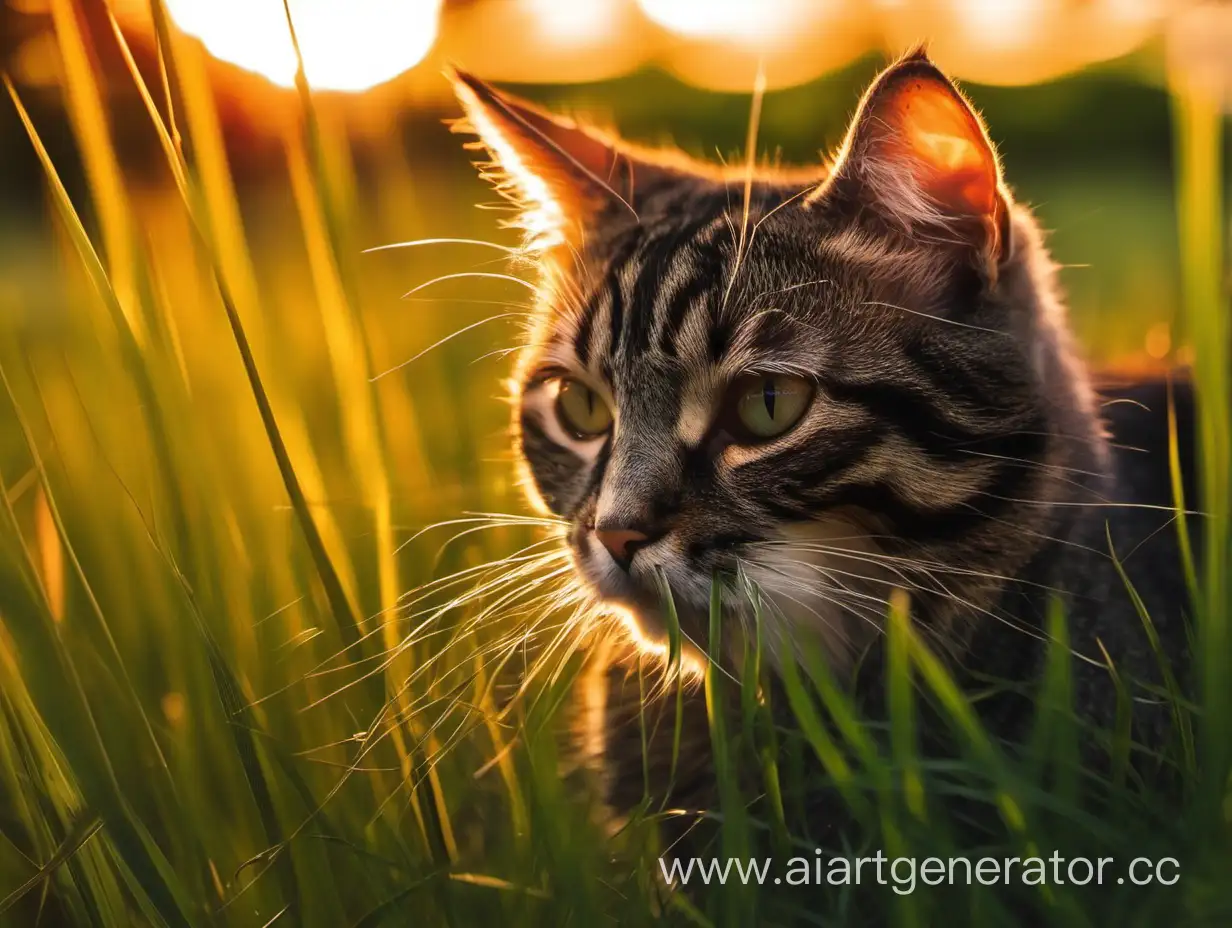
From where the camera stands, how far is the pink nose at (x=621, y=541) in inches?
33.3

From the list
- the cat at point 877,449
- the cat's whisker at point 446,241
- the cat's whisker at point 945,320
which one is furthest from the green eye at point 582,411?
the cat's whisker at point 945,320

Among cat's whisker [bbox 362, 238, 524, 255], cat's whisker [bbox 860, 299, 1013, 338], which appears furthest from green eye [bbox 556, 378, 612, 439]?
cat's whisker [bbox 860, 299, 1013, 338]

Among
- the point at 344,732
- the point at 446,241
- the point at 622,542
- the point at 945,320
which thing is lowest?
the point at 344,732

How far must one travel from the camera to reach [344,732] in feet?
3.16

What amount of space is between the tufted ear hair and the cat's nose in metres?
0.40

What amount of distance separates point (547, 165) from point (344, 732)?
24.9 inches

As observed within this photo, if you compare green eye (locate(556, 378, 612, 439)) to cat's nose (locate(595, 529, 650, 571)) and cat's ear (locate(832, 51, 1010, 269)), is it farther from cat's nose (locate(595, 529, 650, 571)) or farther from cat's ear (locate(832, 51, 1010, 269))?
cat's ear (locate(832, 51, 1010, 269))

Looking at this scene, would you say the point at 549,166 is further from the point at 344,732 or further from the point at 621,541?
the point at 344,732

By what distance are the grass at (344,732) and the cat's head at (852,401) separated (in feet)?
0.29

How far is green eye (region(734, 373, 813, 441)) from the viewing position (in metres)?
0.88

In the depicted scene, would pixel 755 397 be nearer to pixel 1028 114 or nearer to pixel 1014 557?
pixel 1014 557

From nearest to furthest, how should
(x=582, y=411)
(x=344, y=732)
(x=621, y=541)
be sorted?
(x=621, y=541) → (x=344, y=732) → (x=582, y=411)

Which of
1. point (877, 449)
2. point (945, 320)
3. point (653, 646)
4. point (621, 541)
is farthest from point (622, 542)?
point (945, 320)

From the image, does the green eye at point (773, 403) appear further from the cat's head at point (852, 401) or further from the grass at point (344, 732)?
the grass at point (344, 732)
